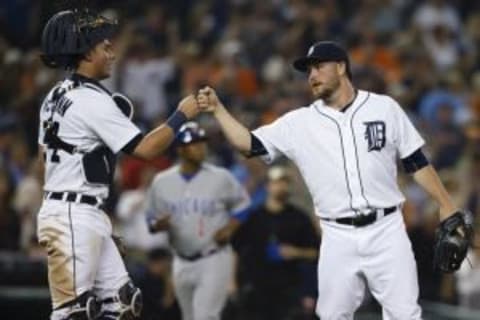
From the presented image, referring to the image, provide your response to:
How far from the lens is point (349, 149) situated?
9.48 meters

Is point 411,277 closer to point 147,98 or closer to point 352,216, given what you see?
point 352,216

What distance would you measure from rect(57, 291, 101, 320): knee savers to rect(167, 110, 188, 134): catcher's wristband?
3.73ft

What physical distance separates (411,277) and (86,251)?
Result: 2.03 metres

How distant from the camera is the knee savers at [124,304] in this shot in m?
8.97

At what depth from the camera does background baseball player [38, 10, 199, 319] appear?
8.84m

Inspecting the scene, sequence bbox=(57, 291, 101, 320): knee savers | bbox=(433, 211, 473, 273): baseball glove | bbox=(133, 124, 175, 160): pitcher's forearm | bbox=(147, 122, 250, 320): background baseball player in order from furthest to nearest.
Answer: bbox=(147, 122, 250, 320): background baseball player, bbox=(433, 211, 473, 273): baseball glove, bbox=(133, 124, 175, 160): pitcher's forearm, bbox=(57, 291, 101, 320): knee savers

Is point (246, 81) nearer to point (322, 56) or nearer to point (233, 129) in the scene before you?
point (322, 56)

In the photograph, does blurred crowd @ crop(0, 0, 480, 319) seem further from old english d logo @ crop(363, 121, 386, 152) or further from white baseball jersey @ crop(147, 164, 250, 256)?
old english d logo @ crop(363, 121, 386, 152)

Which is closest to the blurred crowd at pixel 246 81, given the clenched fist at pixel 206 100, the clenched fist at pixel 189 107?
the clenched fist at pixel 206 100

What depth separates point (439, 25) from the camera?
62.3 feet

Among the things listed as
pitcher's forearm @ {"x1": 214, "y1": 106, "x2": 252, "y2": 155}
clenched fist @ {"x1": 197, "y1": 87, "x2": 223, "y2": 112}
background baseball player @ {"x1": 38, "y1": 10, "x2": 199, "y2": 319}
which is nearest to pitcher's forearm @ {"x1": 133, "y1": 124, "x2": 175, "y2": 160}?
background baseball player @ {"x1": 38, "y1": 10, "x2": 199, "y2": 319}

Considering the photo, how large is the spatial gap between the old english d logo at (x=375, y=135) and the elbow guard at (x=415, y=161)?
8.1 inches

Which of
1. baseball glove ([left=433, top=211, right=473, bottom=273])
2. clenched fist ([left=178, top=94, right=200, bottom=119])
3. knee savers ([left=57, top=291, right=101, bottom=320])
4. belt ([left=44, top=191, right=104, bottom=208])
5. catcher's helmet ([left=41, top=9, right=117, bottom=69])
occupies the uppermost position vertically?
catcher's helmet ([left=41, top=9, right=117, bottom=69])

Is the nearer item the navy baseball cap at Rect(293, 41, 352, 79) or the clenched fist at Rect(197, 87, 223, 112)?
the clenched fist at Rect(197, 87, 223, 112)
